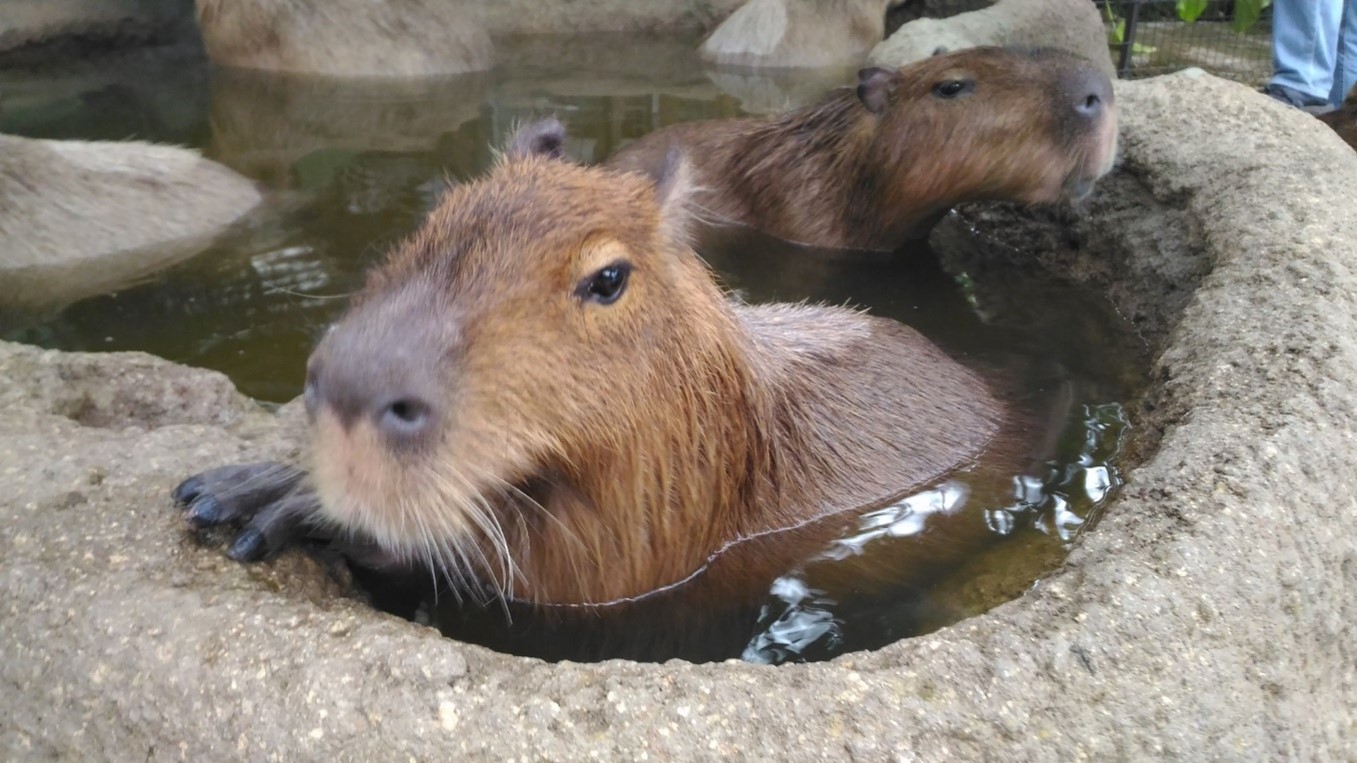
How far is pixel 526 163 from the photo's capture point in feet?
6.62

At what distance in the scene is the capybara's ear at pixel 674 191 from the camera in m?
2.11

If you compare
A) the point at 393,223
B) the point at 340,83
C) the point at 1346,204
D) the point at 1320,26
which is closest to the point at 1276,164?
the point at 1346,204

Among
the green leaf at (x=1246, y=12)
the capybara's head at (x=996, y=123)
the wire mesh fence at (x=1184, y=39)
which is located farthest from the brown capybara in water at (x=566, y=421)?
the wire mesh fence at (x=1184, y=39)

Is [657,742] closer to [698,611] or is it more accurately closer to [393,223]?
[698,611]

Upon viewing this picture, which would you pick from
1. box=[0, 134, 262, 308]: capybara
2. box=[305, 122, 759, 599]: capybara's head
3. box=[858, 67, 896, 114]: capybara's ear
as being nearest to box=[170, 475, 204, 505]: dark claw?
box=[305, 122, 759, 599]: capybara's head

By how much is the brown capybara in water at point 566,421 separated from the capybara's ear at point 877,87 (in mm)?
2204

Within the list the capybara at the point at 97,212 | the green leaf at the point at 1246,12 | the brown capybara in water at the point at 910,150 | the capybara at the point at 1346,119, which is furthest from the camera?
the green leaf at the point at 1246,12

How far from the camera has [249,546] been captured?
181cm

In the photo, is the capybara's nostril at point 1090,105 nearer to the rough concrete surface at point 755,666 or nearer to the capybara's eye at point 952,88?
the capybara's eye at point 952,88

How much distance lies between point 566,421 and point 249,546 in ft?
1.89

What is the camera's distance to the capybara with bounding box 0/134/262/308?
12.8ft

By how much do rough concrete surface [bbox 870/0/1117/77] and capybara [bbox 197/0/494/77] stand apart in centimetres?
301

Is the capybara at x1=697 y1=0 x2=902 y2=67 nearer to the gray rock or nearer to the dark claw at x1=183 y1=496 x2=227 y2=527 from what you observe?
the gray rock

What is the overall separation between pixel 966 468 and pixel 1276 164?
4.52 feet
